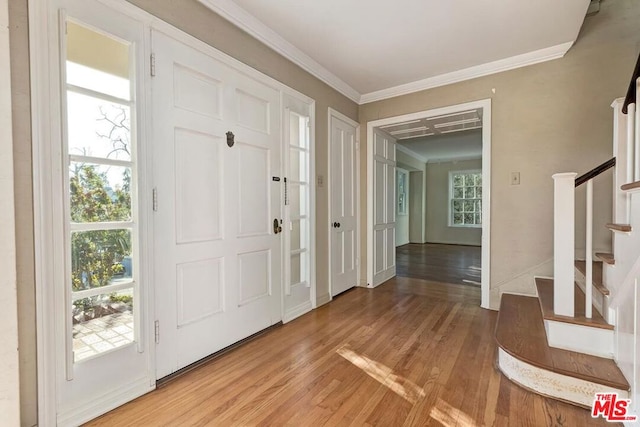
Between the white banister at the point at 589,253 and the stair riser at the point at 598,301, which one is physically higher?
the white banister at the point at 589,253

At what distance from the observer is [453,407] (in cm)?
161

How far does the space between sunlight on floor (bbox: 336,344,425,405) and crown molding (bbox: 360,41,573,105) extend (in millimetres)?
3064

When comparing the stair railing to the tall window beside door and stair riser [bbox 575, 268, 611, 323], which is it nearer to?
stair riser [bbox 575, 268, 611, 323]

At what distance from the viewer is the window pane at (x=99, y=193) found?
1501 mm

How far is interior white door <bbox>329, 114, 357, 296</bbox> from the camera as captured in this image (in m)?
3.56

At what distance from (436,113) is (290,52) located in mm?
1843

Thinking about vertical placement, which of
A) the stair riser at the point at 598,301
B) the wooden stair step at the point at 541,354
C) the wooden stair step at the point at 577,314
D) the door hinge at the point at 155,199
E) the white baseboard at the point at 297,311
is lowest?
the white baseboard at the point at 297,311

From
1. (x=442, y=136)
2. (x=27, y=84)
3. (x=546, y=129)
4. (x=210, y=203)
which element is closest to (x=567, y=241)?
(x=546, y=129)

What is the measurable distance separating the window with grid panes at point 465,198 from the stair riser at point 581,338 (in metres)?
7.21

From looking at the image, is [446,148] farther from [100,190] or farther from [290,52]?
[100,190]

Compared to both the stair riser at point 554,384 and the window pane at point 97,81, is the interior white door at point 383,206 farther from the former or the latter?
the window pane at point 97,81

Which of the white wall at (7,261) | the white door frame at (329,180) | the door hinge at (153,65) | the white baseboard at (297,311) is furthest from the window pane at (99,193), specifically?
the white door frame at (329,180)

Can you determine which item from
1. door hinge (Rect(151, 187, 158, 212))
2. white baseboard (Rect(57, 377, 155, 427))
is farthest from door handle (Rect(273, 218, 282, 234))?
white baseboard (Rect(57, 377, 155, 427))

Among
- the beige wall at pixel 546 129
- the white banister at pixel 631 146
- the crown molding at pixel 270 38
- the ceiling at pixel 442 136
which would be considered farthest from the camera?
the ceiling at pixel 442 136
